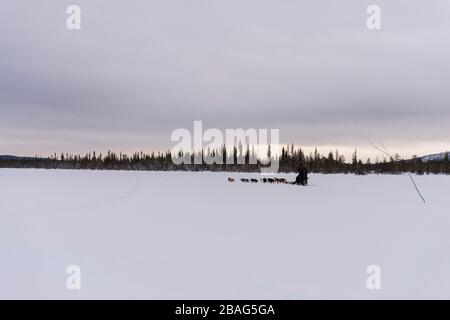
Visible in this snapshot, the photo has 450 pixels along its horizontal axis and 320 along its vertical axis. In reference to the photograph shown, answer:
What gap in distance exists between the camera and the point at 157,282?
458 cm

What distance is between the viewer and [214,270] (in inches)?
197

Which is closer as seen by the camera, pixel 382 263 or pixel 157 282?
pixel 157 282

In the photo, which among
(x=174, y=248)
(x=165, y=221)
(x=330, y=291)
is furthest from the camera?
(x=165, y=221)

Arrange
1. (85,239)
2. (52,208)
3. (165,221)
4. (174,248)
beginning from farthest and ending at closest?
(52,208) < (165,221) < (85,239) < (174,248)

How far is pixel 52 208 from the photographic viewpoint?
10547 mm

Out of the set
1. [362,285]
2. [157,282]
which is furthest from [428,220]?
[157,282]

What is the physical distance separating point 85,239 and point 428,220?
688 cm

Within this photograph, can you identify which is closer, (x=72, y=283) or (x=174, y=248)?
(x=72, y=283)
